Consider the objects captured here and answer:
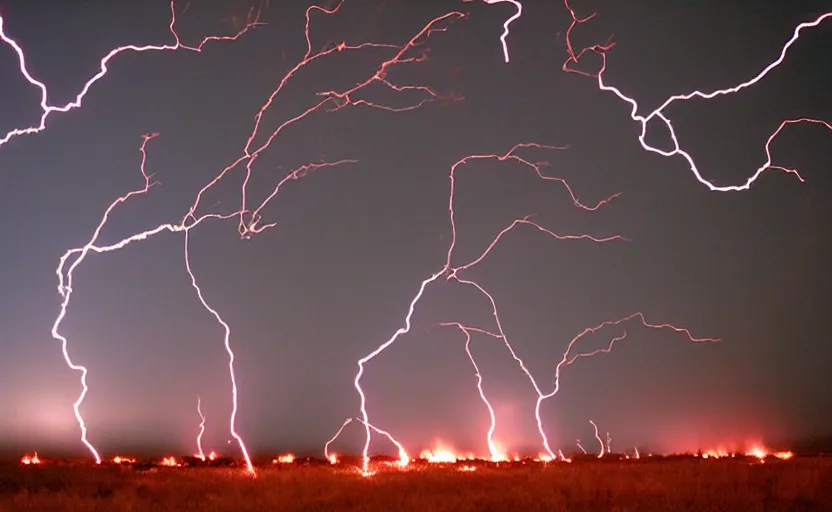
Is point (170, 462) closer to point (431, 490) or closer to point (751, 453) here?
point (431, 490)

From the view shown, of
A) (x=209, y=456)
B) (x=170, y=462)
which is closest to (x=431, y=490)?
(x=170, y=462)

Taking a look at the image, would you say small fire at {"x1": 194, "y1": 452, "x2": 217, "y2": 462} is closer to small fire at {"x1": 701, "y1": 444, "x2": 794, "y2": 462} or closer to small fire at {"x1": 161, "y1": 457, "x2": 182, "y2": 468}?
small fire at {"x1": 161, "y1": 457, "x2": 182, "y2": 468}

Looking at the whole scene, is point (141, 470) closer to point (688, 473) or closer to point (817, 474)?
point (688, 473)

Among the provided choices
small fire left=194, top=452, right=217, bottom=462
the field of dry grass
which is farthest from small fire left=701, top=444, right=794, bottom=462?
small fire left=194, top=452, right=217, bottom=462

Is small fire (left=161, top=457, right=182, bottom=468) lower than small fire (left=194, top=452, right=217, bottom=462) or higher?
lower

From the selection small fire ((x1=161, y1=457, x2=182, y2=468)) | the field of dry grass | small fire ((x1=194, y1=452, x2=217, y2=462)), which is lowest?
the field of dry grass

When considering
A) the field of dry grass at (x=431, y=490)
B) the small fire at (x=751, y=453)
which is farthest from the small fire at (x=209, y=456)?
the small fire at (x=751, y=453)

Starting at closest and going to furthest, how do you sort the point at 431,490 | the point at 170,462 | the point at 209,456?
the point at 431,490, the point at 170,462, the point at 209,456

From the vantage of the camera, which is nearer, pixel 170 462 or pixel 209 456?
pixel 170 462
